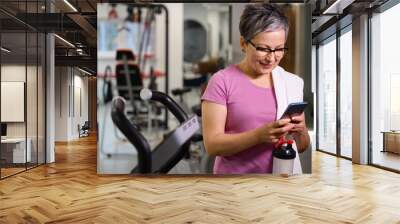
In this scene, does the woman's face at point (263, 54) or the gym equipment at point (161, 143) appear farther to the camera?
the gym equipment at point (161, 143)

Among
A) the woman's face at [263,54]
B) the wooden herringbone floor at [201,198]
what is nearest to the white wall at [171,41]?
the woman's face at [263,54]

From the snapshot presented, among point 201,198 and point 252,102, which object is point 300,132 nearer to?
point 252,102

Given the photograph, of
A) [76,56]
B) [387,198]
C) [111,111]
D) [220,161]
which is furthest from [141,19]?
[76,56]

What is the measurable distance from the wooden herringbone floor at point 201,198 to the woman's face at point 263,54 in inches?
64.1

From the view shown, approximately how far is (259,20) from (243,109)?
50.1 inches

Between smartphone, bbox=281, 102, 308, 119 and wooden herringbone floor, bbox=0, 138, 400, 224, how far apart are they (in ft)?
3.34

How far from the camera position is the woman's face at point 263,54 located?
5.34m

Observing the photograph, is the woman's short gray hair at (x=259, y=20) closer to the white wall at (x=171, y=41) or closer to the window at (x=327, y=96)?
the white wall at (x=171, y=41)

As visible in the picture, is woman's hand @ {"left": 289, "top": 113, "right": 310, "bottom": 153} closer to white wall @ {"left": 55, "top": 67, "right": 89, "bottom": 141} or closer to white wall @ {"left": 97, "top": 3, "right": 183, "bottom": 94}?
white wall @ {"left": 97, "top": 3, "right": 183, "bottom": 94}

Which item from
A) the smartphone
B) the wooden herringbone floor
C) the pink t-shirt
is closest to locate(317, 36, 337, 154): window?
the wooden herringbone floor

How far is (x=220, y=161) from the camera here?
18.8ft

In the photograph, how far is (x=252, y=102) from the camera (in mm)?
5230

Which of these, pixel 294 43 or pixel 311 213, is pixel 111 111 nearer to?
pixel 294 43

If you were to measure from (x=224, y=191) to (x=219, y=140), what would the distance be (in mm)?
678
